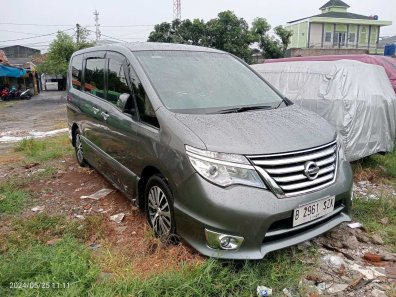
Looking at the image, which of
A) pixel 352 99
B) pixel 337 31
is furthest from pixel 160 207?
pixel 337 31

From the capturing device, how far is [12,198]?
4293 mm

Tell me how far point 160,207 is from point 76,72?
332 centimetres

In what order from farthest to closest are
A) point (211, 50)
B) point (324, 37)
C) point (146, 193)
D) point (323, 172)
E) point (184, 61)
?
point (324, 37), point (211, 50), point (184, 61), point (146, 193), point (323, 172)

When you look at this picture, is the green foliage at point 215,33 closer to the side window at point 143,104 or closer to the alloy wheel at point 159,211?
the side window at point 143,104

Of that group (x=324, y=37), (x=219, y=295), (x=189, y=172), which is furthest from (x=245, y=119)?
(x=324, y=37)

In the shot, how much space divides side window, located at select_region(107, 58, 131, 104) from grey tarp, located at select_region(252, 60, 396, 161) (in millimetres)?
2699

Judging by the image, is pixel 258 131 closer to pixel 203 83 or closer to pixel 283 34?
pixel 203 83

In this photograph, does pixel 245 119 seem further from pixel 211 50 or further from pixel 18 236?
pixel 18 236

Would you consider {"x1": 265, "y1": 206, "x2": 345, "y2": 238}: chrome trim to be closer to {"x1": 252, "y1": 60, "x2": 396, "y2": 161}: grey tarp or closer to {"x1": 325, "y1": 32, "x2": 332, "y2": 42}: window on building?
{"x1": 252, "y1": 60, "x2": 396, "y2": 161}: grey tarp

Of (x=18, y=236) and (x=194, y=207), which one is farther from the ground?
(x=194, y=207)

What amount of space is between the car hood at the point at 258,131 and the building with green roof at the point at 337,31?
3857 cm

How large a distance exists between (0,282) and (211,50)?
3.10 metres

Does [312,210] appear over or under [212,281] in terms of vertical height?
over

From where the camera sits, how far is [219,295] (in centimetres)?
237
